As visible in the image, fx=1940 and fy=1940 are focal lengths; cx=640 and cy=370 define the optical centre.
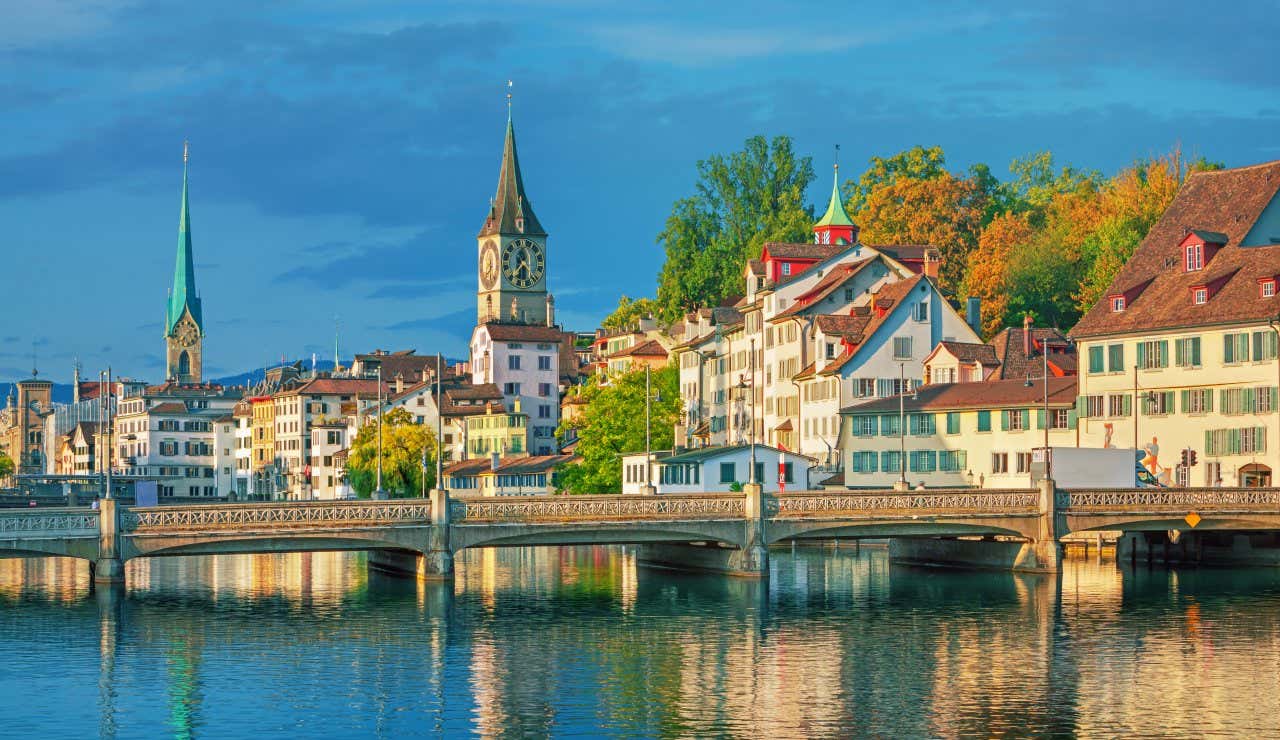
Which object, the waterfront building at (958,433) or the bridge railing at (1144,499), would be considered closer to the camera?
the bridge railing at (1144,499)

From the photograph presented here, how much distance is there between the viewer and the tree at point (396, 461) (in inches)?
6590

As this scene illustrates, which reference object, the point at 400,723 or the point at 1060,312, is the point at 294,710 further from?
the point at 1060,312

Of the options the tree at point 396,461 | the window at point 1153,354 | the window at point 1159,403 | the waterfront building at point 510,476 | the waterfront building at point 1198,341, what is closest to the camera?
the waterfront building at point 1198,341

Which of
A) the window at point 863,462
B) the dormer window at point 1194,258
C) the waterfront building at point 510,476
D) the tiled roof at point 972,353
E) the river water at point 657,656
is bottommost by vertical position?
the river water at point 657,656

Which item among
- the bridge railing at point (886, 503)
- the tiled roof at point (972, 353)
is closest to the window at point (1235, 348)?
the bridge railing at point (886, 503)

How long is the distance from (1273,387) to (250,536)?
49.1 meters

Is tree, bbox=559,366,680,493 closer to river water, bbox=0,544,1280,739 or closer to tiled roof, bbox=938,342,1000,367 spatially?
tiled roof, bbox=938,342,1000,367

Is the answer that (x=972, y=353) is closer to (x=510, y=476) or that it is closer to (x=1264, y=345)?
(x=1264, y=345)

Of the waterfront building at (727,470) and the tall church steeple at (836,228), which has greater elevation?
the tall church steeple at (836,228)

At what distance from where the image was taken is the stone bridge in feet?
240

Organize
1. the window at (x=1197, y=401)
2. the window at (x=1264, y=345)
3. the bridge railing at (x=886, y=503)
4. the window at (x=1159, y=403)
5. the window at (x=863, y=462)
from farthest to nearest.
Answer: the window at (x=863, y=462), the window at (x=1159, y=403), the window at (x=1197, y=401), the window at (x=1264, y=345), the bridge railing at (x=886, y=503)

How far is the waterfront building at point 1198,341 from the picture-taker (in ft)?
307

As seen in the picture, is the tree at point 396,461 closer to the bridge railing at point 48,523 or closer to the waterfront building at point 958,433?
the waterfront building at point 958,433

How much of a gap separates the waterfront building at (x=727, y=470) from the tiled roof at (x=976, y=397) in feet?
18.6
